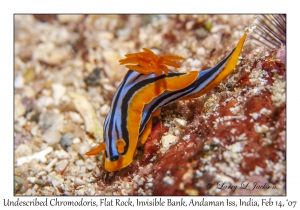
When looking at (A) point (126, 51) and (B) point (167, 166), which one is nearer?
(B) point (167, 166)

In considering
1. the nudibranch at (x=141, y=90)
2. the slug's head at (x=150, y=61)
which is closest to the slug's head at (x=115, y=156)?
the nudibranch at (x=141, y=90)

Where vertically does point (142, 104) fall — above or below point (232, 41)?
below

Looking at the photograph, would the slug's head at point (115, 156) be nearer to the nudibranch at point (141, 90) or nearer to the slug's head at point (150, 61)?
the nudibranch at point (141, 90)

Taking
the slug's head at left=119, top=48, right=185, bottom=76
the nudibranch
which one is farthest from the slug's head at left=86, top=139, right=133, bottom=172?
the slug's head at left=119, top=48, right=185, bottom=76

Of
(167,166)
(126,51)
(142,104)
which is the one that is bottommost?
(167,166)

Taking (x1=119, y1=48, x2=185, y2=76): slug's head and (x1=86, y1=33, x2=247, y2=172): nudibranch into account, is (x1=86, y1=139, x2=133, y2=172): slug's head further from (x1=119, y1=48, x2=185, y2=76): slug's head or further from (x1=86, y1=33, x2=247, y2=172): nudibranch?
(x1=119, y1=48, x2=185, y2=76): slug's head

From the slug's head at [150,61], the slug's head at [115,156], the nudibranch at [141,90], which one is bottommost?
the slug's head at [115,156]

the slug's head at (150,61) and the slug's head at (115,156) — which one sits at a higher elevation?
the slug's head at (150,61)

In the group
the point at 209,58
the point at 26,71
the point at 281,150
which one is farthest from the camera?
the point at 26,71

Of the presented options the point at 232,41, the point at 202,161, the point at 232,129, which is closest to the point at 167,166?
the point at 202,161
